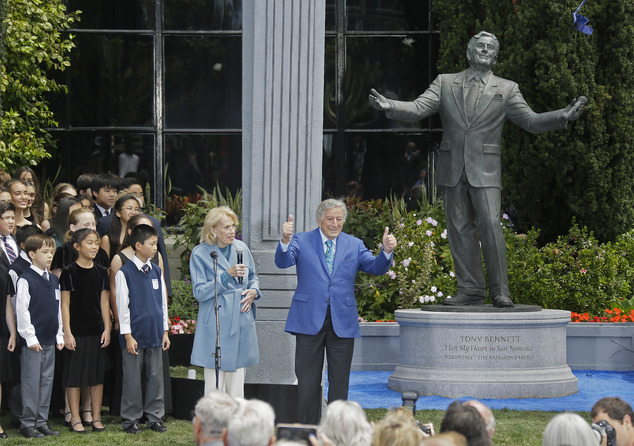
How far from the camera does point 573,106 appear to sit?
30.0ft

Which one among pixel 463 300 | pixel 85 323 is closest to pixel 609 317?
pixel 463 300

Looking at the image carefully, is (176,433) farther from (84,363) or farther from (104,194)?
(104,194)

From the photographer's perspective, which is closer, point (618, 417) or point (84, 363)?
point (618, 417)

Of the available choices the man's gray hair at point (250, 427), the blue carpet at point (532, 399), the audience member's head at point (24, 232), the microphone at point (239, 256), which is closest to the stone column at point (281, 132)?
the microphone at point (239, 256)

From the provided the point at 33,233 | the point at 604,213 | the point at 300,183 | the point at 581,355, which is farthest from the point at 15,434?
the point at 604,213

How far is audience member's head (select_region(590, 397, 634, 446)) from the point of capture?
188 inches

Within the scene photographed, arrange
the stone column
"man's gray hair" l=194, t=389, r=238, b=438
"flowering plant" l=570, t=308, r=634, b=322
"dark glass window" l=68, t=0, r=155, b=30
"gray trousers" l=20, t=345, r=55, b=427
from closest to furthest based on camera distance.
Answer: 1. "man's gray hair" l=194, t=389, r=238, b=438
2. "gray trousers" l=20, t=345, r=55, b=427
3. the stone column
4. "flowering plant" l=570, t=308, r=634, b=322
5. "dark glass window" l=68, t=0, r=155, b=30

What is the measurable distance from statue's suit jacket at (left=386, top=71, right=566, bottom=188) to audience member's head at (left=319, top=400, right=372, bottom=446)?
573 cm

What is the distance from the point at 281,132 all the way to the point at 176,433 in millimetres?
2597

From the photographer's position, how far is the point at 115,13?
15.6 m

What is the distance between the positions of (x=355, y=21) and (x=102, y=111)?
419 centimetres

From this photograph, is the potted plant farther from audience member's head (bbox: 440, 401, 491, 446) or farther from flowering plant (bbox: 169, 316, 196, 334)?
audience member's head (bbox: 440, 401, 491, 446)

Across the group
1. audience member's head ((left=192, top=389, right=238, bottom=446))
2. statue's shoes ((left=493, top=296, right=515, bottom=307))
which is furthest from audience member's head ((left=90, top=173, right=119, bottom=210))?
audience member's head ((left=192, top=389, right=238, bottom=446))

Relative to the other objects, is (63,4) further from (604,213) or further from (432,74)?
(604,213)
